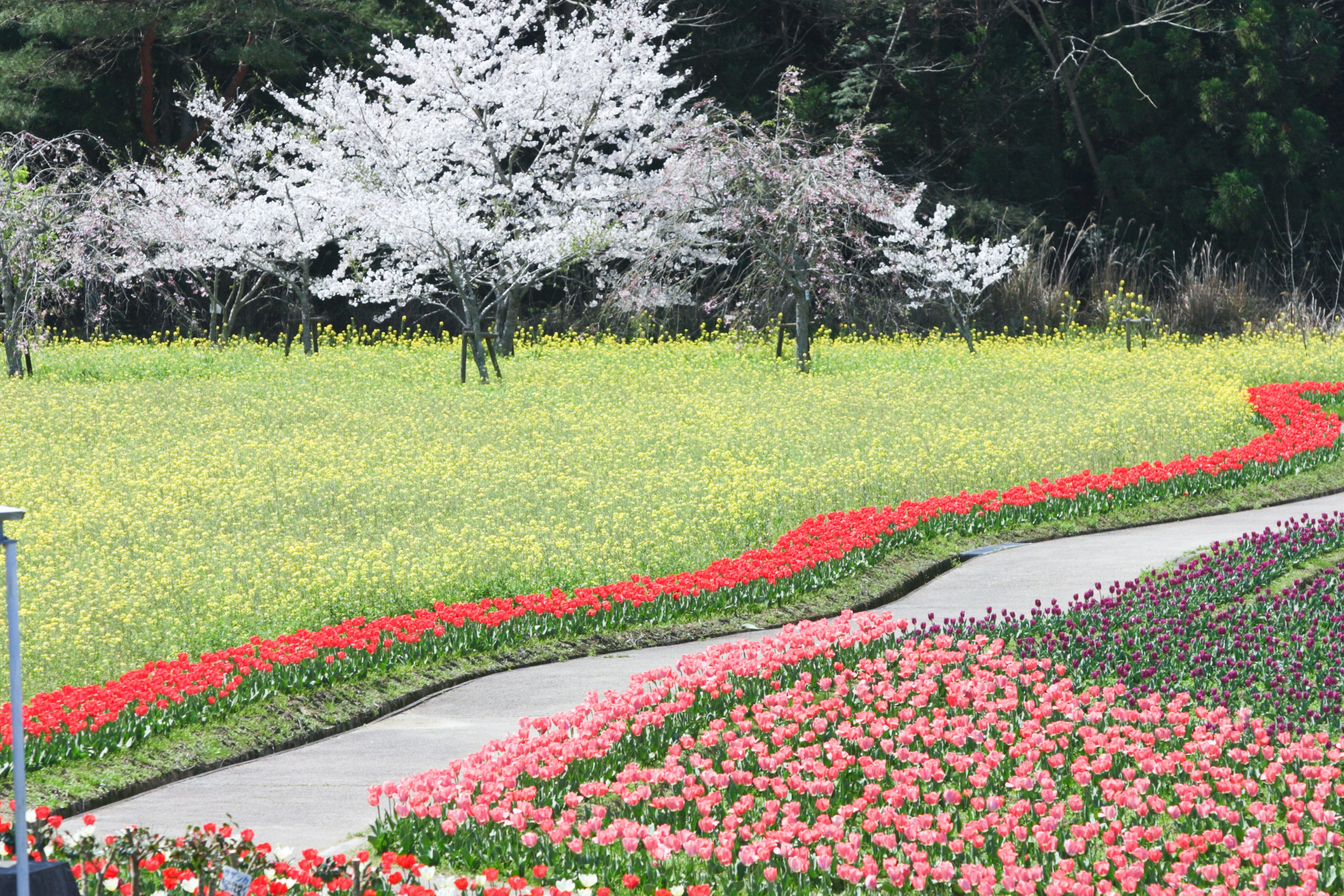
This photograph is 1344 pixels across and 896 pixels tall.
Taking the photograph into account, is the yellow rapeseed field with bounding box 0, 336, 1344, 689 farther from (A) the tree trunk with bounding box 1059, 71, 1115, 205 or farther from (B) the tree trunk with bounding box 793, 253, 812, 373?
(A) the tree trunk with bounding box 1059, 71, 1115, 205

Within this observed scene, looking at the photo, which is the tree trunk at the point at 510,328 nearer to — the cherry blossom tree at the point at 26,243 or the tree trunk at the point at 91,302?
the cherry blossom tree at the point at 26,243

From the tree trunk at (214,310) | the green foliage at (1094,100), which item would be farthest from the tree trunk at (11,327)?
the green foliage at (1094,100)

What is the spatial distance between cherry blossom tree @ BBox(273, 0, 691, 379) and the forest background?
2302 millimetres

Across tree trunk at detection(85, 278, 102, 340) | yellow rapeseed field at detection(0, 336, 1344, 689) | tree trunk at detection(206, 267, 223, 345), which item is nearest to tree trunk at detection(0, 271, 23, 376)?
yellow rapeseed field at detection(0, 336, 1344, 689)

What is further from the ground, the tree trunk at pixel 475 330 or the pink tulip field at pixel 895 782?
the tree trunk at pixel 475 330

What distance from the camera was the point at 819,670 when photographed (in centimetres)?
667

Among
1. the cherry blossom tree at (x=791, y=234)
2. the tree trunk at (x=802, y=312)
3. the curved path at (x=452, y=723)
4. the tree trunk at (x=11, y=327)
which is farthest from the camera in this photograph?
the cherry blossom tree at (x=791, y=234)

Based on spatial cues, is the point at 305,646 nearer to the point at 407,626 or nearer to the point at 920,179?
the point at 407,626

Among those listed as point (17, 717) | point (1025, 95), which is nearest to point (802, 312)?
point (1025, 95)

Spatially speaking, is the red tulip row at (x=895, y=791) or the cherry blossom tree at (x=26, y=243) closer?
the red tulip row at (x=895, y=791)

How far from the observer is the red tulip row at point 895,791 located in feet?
14.5

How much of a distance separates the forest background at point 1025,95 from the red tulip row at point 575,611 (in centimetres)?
1677

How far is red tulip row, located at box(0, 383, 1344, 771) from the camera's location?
19.5ft

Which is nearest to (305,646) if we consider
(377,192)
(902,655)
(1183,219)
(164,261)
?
(902,655)
